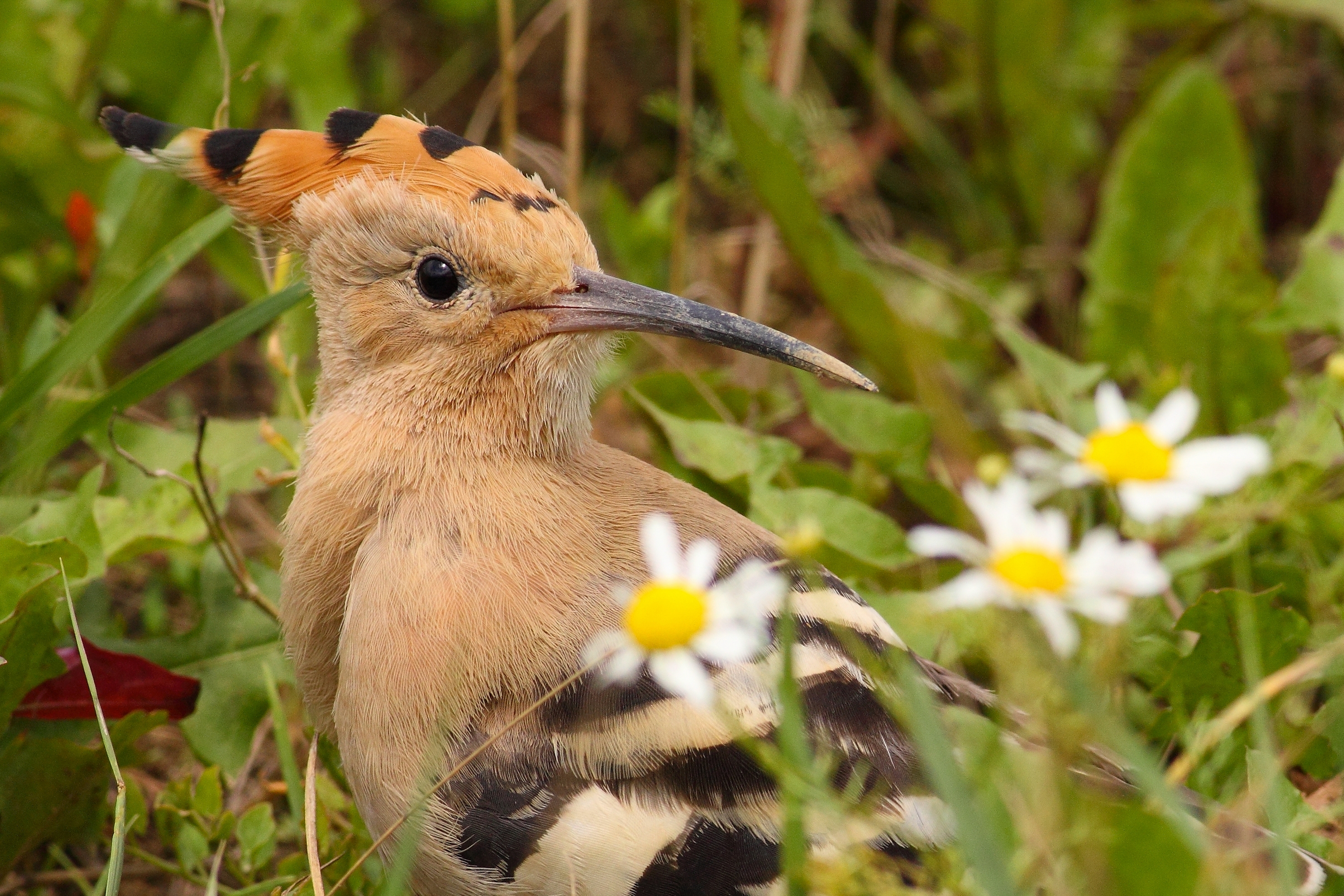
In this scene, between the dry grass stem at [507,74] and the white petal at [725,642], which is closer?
the white petal at [725,642]

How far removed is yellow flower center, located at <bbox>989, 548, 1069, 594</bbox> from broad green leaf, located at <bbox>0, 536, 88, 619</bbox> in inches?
56.4

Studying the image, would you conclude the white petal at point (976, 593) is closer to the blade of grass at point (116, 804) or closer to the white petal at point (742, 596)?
the white petal at point (742, 596)

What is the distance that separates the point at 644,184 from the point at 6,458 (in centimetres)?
239

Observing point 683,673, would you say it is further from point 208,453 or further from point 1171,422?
point 208,453

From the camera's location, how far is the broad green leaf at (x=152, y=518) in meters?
2.36

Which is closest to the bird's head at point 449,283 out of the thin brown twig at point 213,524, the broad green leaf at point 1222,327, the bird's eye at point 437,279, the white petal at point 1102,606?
the bird's eye at point 437,279

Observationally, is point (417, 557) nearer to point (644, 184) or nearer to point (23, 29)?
point (23, 29)

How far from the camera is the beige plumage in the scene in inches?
66.1

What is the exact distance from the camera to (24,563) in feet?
6.45

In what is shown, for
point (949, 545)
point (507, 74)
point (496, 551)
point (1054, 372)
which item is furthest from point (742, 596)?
point (507, 74)

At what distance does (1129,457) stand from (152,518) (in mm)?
1795

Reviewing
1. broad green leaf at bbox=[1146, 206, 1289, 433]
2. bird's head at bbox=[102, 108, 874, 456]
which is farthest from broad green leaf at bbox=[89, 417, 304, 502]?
broad green leaf at bbox=[1146, 206, 1289, 433]

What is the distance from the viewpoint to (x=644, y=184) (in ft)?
14.8

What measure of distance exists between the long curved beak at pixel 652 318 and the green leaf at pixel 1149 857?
95 cm
